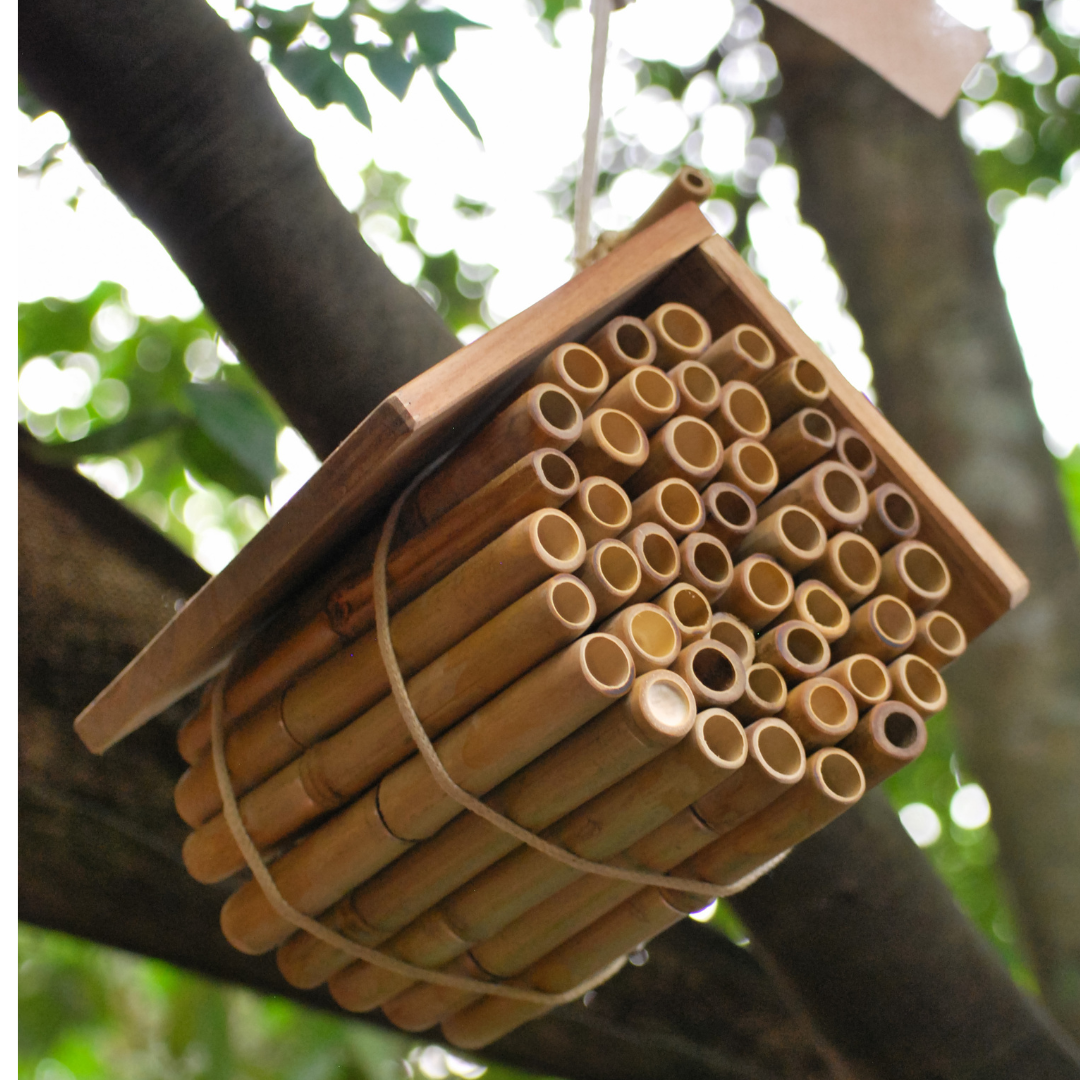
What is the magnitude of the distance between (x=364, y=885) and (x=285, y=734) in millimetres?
120

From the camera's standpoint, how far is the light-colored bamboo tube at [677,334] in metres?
0.76

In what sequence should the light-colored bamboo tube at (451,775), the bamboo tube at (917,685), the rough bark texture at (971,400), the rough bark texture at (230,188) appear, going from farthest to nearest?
1. the rough bark texture at (971,400)
2. the rough bark texture at (230,188)
3. the bamboo tube at (917,685)
4. the light-colored bamboo tube at (451,775)

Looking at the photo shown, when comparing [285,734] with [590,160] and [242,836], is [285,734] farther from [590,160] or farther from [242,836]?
[590,160]

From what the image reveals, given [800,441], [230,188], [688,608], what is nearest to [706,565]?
[688,608]

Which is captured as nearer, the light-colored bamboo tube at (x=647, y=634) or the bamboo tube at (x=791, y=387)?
the light-colored bamboo tube at (x=647, y=634)

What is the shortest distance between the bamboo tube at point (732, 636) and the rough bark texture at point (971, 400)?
879 millimetres

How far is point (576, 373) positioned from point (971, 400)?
3.31ft

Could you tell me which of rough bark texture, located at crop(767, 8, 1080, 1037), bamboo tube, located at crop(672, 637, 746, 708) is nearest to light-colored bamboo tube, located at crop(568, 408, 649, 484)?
bamboo tube, located at crop(672, 637, 746, 708)

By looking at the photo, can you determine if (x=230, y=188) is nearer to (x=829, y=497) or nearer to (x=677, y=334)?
(x=677, y=334)

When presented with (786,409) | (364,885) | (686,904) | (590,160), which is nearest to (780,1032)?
(686,904)

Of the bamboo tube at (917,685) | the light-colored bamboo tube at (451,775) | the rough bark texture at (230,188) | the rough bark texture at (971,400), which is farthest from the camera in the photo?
the rough bark texture at (971,400)

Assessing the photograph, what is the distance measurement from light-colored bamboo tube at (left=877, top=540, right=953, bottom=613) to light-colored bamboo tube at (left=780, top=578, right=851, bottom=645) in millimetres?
54

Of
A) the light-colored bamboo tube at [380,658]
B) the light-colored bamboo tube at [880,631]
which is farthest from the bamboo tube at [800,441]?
the light-colored bamboo tube at [380,658]

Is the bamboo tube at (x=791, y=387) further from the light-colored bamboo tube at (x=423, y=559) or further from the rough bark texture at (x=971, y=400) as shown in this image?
the rough bark texture at (x=971, y=400)
